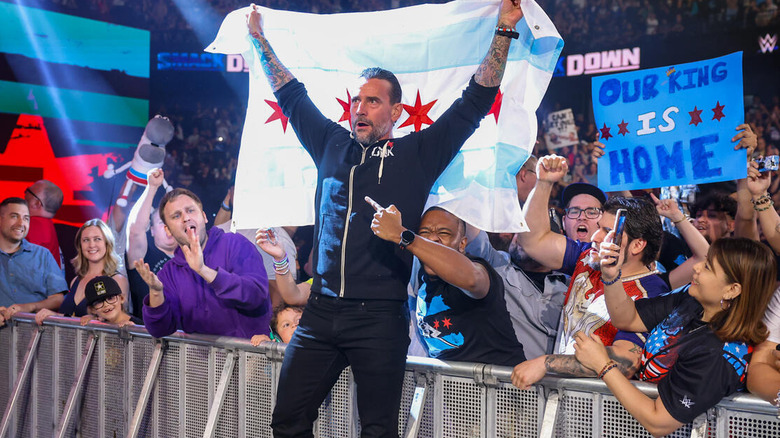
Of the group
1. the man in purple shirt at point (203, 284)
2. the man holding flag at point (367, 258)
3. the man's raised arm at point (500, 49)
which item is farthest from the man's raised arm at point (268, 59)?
the man's raised arm at point (500, 49)

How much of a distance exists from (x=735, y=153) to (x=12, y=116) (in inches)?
370

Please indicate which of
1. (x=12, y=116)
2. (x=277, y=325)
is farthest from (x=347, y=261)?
(x=12, y=116)

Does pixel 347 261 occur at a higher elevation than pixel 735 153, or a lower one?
lower

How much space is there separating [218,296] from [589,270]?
1962mm

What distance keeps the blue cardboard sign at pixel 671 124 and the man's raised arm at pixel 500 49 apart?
1.74m

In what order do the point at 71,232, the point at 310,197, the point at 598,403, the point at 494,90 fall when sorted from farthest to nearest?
1. the point at 71,232
2. the point at 310,197
3. the point at 494,90
4. the point at 598,403

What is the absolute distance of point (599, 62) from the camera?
1312 cm

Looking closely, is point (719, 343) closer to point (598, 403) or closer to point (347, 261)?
point (598, 403)

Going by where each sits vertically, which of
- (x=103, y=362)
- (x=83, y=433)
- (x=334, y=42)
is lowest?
(x=83, y=433)

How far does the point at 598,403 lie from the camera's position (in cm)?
295

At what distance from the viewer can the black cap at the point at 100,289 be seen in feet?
16.1

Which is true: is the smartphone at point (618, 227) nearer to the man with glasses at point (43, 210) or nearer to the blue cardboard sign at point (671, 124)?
the blue cardboard sign at point (671, 124)

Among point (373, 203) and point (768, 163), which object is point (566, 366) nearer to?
point (373, 203)

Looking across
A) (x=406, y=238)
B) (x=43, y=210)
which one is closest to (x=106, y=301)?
(x=406, y=238)
